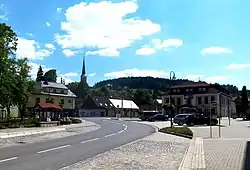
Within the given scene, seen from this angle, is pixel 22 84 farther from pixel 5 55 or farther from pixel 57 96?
pixel 57 96

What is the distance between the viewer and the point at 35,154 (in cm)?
1577

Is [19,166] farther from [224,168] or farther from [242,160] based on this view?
[242,160]

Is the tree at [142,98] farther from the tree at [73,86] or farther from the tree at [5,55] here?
the tree at [5,55]

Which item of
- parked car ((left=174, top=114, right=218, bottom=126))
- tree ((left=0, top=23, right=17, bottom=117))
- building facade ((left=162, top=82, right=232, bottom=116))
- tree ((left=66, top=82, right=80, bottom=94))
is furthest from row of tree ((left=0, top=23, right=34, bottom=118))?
tree ((left=66, top=82, right=80, bottom=94))

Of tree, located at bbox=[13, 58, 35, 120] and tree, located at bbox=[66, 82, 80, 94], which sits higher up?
tree, located at bbox=[66, 82, 80, 94]

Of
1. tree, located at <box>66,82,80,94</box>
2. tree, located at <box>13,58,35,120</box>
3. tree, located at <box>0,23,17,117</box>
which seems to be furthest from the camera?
tree, located at <box>66,82,80,94</box>

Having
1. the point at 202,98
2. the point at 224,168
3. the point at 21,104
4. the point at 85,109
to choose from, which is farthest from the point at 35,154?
the point at 85,109

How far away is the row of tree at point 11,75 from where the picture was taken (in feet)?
119

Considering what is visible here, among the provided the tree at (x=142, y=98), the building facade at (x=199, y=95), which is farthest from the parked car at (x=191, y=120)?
the tree at (x=142, y=98)

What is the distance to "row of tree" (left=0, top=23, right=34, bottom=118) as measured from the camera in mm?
36269

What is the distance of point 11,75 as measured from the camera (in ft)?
130

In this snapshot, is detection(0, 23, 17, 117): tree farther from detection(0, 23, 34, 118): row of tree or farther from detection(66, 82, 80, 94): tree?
detection(66, 82, 80, 94): tree

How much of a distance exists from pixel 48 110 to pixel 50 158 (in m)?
37.7

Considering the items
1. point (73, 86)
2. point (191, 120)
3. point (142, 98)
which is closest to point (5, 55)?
point (191, 120)
